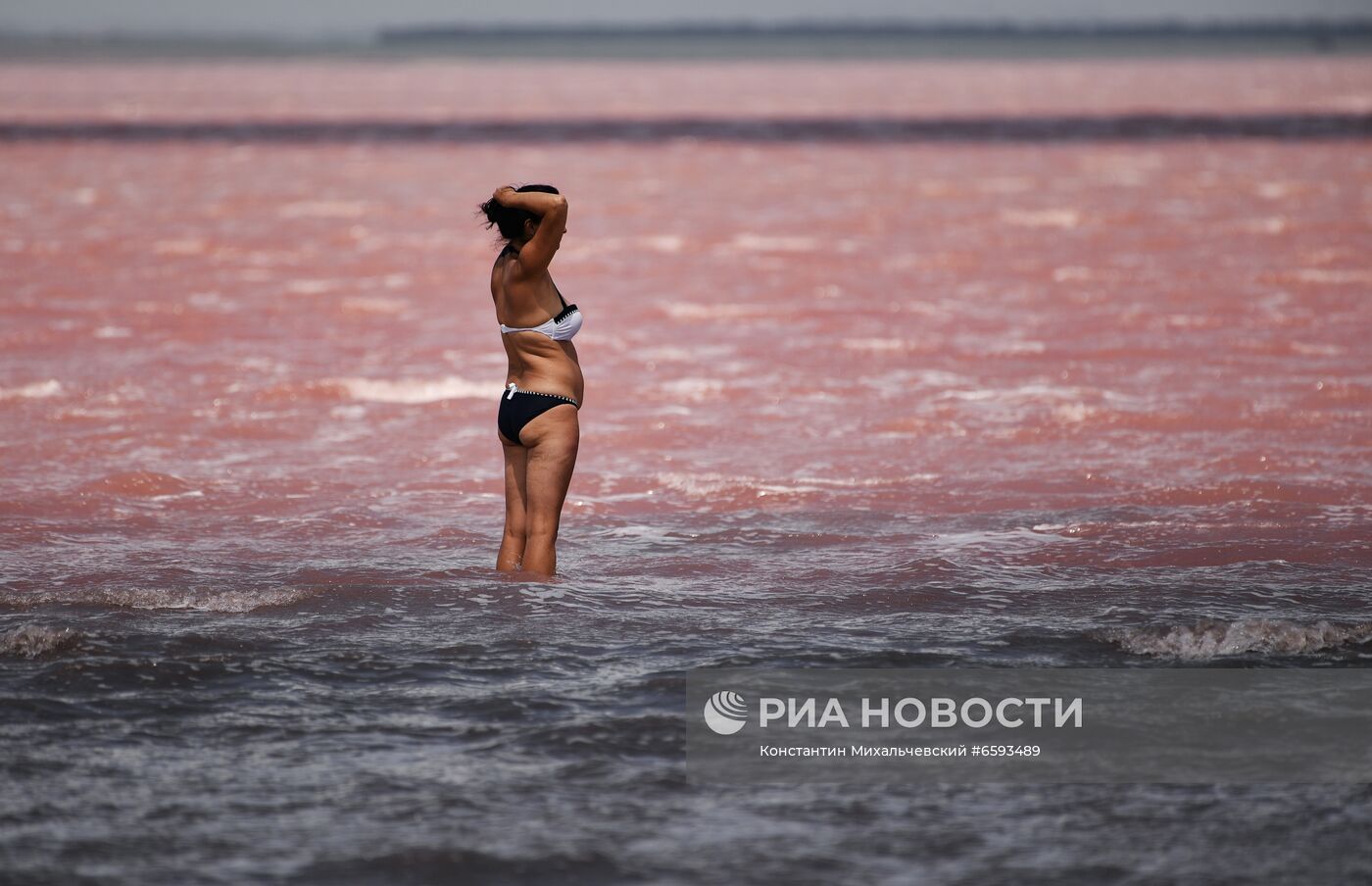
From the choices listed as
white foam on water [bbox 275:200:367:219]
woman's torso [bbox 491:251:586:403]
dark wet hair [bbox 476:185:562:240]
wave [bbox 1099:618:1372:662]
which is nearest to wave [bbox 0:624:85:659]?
woman's torso [bbox 491:251:586:403]

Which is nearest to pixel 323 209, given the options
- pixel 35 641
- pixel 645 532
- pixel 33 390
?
pixel 33 390

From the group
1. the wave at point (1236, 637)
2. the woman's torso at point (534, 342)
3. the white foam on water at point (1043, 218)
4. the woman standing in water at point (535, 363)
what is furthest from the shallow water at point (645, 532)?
the white foam on water at point (1043, 218)

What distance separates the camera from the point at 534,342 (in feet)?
20.5

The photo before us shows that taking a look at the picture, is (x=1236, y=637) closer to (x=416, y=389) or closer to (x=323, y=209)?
(x=416, y=389)

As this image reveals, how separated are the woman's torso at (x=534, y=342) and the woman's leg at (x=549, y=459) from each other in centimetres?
10

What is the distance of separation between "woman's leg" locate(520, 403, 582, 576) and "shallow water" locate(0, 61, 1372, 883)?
37cm

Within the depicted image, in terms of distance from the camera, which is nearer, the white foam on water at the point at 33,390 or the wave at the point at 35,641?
the wave at the point at 35,641

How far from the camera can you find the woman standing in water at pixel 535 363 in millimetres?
6039

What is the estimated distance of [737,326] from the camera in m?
14.9

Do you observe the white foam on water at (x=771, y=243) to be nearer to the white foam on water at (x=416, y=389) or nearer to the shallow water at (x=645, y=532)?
the shallow water at (x=645, y=532)

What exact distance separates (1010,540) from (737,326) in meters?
7.36

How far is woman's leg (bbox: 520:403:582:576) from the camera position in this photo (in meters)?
6.34

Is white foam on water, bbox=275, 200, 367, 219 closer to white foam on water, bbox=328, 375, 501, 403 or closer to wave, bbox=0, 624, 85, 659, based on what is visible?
white foam on water, bbox=328, 375, 501, 403

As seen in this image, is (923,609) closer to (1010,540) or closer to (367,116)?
(1010,540)
